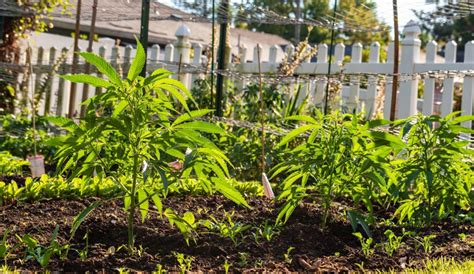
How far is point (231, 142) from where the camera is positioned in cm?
657

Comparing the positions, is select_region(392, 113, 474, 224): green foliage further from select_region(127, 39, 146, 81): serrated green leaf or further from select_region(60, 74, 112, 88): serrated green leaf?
select_region(60, 74, 112, 88): serrated green leaf

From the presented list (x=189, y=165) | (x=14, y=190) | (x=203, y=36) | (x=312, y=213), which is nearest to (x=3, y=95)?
(x=14, y=190)

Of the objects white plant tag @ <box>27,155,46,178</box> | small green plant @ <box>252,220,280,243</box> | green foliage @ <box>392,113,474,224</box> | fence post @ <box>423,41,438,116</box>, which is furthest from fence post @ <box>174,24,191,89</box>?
small green plant @ <box>252,220,280,243</box>

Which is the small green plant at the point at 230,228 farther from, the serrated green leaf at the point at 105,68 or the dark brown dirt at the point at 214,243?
the serrated green leaf at the point at 105,68

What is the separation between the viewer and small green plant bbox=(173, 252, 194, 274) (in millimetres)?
3029

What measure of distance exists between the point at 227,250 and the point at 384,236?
0.99 meters

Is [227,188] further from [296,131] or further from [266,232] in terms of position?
[296,131]

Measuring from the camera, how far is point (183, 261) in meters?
3.18

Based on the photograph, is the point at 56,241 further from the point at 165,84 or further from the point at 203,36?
the point at 203,36

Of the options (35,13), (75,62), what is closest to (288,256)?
(75,62)

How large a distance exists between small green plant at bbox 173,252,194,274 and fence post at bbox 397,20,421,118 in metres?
4.97

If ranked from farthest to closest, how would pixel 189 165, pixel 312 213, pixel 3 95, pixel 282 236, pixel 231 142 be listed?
1. pixel 3 95
2. pixel 231 142
3. pixel 312 213
4. pixel 282 236
5. pixel 189 165

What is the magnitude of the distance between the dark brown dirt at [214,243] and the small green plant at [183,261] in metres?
0.02

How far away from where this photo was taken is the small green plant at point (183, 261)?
3.03 m
